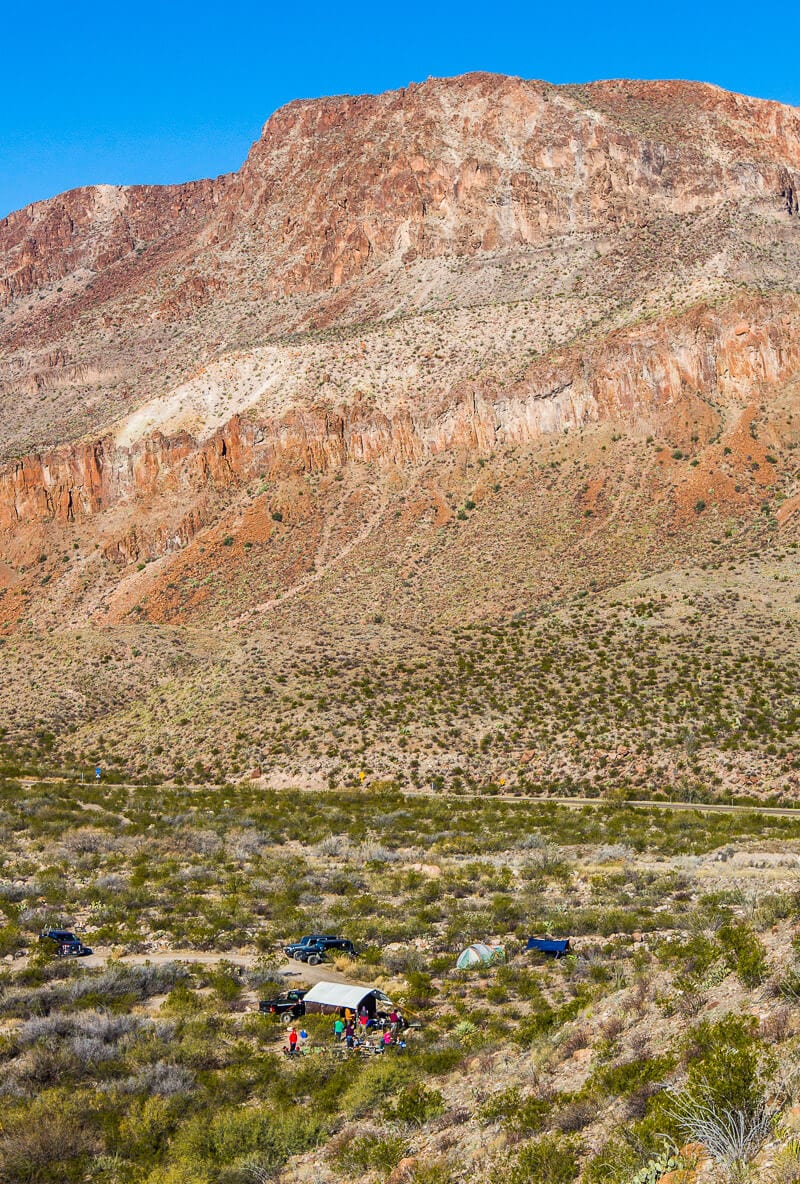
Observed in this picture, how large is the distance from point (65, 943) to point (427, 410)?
65.4 m

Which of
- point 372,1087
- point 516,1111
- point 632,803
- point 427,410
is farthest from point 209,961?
point 427,410

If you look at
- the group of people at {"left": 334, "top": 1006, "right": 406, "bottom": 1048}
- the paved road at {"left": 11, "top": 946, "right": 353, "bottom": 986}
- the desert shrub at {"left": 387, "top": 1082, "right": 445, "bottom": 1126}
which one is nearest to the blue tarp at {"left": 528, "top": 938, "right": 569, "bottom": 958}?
the paved road at {"left": 11, "top": 946, "right": 353, "bottom": 986}

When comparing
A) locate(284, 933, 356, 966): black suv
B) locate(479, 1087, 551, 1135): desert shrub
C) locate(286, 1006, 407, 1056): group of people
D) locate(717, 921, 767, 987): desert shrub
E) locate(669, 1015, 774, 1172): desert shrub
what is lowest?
locate(286, 1006, 407, 1056): group of people

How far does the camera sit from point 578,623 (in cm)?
5441

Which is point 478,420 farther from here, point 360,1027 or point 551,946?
point 360,1027

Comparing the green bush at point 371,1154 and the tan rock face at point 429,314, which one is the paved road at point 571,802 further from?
the tan rock face at point 429,314

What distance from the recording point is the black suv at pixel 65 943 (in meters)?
21.5

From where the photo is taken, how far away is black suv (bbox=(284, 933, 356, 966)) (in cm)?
2092

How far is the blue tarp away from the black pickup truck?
4.85 meters

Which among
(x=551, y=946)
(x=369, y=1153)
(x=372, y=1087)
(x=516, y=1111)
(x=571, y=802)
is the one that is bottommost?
(x=571, y=802)

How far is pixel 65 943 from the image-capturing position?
21609 mm

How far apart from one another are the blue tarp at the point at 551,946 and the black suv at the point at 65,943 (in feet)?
31.0

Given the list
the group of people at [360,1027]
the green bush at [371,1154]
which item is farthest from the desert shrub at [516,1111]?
the group of people at [360,1027]

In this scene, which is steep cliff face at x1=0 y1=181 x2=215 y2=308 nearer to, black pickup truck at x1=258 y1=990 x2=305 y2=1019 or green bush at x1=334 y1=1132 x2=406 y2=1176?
black pickup truck at x1=258 y1=990 x2=305 y2=1019
